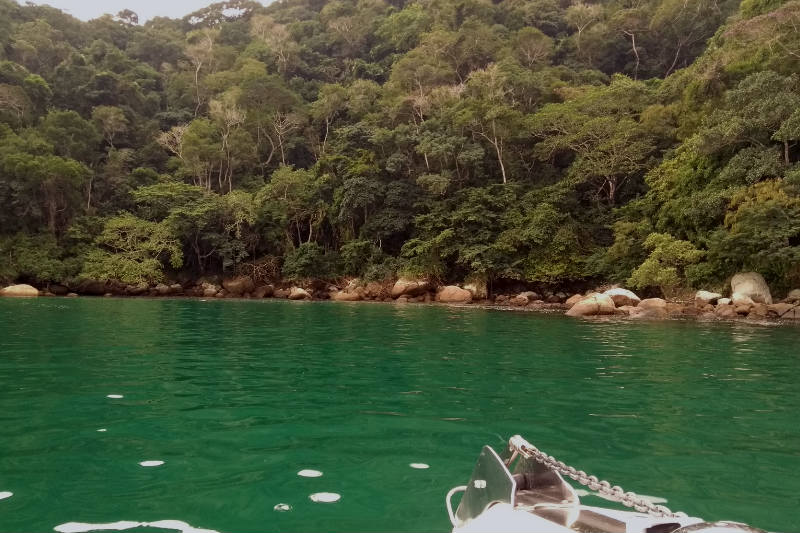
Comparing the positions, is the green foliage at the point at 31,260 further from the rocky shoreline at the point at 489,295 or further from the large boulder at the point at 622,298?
the large boulder at the point at 622,298

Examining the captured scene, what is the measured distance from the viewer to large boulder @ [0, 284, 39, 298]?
25203 mm

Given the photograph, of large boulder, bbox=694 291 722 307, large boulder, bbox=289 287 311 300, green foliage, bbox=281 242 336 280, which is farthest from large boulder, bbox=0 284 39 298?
large boulder, bbox=694 291 722 307

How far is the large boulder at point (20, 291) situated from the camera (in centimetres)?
2520

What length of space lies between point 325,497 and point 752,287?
18633 mm

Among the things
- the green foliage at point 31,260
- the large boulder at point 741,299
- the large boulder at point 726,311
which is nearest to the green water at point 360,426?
the large boulder at point 726,311

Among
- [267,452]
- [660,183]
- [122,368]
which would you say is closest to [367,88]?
[660,183]

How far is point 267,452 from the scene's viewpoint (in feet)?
11.4

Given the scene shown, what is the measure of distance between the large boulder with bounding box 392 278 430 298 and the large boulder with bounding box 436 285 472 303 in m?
1.19

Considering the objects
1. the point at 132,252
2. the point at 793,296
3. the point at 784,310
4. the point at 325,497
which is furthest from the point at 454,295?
the point at 325,497

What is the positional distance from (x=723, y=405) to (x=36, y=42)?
51733 mm

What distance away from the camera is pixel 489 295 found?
25672mm

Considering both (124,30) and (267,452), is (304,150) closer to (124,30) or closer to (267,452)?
(124,30)

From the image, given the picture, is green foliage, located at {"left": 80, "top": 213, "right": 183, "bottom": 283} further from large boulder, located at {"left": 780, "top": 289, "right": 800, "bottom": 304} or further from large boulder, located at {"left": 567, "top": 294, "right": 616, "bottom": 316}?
large boulder, located at {"left": 780, "top": 289, "right": 800, "bottom": 304}

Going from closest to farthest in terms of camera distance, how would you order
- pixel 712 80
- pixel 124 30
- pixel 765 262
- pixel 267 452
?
pixel 267 452, pixel 765 262, pixel 712 80, pixel 124 30
